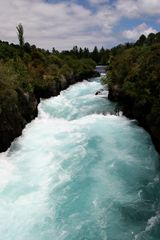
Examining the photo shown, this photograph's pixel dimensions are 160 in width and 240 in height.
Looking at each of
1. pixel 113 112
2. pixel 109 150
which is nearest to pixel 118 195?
pixel 109 150

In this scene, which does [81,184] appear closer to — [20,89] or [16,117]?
[16,117]

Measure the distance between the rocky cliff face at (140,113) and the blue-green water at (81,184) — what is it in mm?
673

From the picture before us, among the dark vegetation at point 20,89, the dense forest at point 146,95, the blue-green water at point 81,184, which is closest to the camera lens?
the blue-green water at point 81,184

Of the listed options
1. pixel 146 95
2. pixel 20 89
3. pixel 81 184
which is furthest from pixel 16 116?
pixel 146 95

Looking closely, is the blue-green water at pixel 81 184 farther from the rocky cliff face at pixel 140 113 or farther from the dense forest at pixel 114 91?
the dense forest at pixel 114 91

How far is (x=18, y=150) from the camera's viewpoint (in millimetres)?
19297

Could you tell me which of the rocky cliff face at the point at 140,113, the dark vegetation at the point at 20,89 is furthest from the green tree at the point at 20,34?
the rocky cliff face at the point at 140,113

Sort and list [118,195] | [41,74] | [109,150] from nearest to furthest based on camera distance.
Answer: [118,195], [109,150], [41,74]

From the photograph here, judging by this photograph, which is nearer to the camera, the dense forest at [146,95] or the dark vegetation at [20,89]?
the dense forest at [146,95]

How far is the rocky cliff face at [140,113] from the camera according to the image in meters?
17.5

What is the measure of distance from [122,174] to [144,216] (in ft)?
12.5

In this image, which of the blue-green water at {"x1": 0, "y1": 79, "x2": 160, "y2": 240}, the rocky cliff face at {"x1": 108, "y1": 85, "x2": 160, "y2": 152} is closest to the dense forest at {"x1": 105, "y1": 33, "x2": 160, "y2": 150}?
the rocky cliff face at {"x1": 108, "y1": 85, "x2": 160, "y2": 152}

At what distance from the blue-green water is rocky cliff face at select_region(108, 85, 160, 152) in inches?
26.5

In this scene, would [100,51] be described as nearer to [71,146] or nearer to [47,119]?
[47,119]
